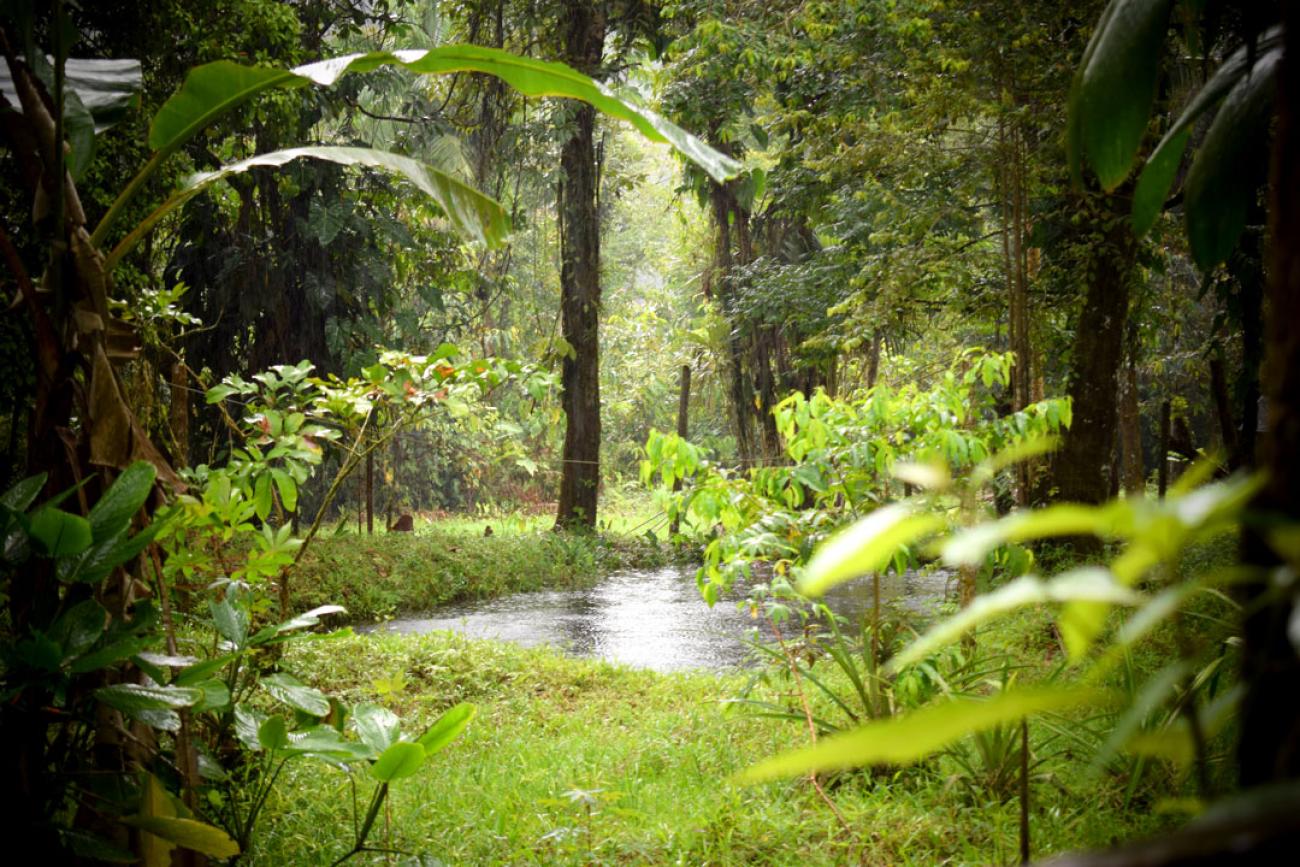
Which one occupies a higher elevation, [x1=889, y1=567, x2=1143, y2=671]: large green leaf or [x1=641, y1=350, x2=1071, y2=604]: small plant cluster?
[x1=889, y1=567, x2=1143, y2=671]: large green leaf

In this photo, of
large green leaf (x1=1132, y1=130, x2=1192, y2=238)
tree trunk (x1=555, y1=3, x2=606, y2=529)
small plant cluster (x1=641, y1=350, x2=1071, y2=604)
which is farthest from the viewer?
tree trunk (x1=555, y1=3, x2=606, y2=529)

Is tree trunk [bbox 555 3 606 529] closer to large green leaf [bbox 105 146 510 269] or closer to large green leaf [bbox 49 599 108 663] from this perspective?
large green leaf [bbox 105 146 510 269]

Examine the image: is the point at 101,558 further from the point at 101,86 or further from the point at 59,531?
the point at 101,86

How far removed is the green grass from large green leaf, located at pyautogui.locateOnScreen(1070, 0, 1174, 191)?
1.63 meters

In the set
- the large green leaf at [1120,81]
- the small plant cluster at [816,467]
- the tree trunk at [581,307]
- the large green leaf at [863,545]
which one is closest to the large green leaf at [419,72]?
the large green leaf at [1120,81]

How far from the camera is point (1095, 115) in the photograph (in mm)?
962

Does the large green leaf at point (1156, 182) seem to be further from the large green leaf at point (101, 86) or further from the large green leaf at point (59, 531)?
the large green leaf at point (101, 86)

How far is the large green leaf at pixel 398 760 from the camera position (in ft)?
6.41

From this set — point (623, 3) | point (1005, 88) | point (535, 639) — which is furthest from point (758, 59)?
point (535, 639)

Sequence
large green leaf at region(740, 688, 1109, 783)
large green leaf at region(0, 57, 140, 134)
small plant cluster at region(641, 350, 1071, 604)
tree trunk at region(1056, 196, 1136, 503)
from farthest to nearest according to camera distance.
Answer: tree trunk at region(1056, 196, 1136, 503)
small plant cluster at region(641, 350, 1071, 604)
large green leaf at region(0, 57, 140, 134)
large green leaf at region(740, 688, 1109, 783)

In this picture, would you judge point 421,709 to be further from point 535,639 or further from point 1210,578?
point 1210,578

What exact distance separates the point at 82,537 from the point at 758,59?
6655mm

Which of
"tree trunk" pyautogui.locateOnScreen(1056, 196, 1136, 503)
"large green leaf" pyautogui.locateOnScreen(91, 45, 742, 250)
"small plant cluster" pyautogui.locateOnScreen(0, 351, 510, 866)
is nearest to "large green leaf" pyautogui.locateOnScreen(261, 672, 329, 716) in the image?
"small plant cluster" pyautogui.locateOnScreen(0, 351, 510, 866)

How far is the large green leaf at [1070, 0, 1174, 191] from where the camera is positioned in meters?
0.94
